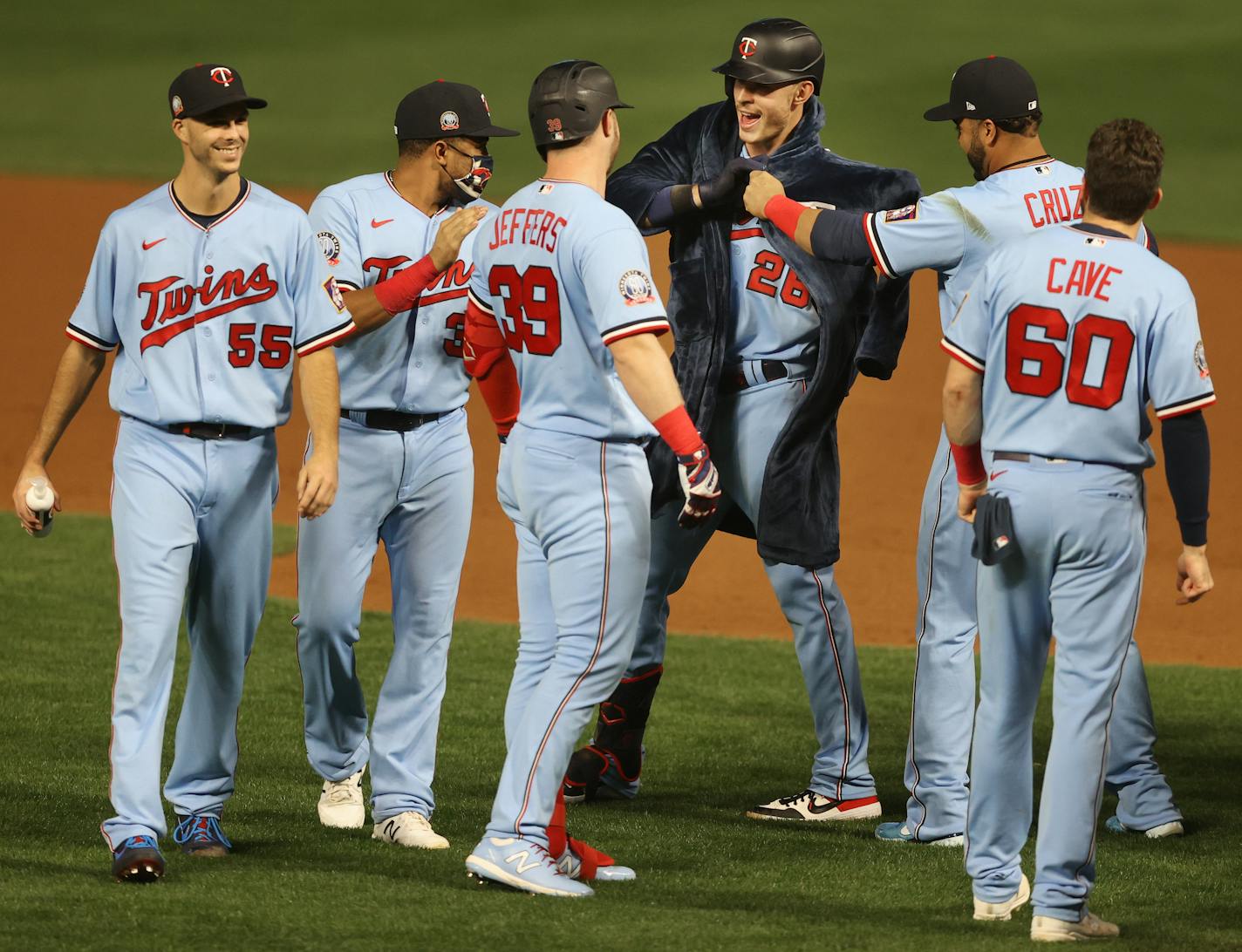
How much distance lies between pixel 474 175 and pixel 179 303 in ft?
3.37

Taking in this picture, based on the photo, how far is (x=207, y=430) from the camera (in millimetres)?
4410

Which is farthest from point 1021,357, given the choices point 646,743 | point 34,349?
point 34,349

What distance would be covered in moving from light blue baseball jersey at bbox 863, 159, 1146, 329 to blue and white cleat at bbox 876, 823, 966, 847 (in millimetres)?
1471

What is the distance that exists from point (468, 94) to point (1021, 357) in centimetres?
193

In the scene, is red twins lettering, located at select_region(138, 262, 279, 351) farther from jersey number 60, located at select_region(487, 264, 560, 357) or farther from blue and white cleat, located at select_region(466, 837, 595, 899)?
blue and white cleat, located at select_region(466, 837, 595, 899)

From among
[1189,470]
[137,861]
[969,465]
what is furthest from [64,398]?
[1189,470]

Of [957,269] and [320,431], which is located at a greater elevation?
[957,269]

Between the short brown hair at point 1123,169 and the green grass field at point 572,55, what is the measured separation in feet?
53.1

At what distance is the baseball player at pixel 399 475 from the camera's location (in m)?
4.92

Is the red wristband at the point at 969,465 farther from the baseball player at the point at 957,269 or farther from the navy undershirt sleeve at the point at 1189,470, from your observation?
the baseball player at the point at 957,269

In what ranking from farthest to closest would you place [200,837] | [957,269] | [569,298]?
[957,269] < [200,837] < [569,298]

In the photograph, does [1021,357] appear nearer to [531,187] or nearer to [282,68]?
[531,187]

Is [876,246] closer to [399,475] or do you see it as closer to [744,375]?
[744,375]

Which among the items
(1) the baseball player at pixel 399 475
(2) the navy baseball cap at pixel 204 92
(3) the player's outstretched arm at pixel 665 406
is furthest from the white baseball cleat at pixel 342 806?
(2) the navy baseball cap at pixel 204 92
